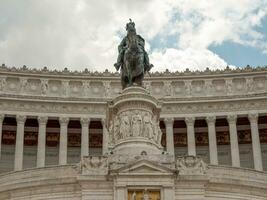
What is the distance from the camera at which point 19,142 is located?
63531 millimetres

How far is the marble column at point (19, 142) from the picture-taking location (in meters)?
62.1

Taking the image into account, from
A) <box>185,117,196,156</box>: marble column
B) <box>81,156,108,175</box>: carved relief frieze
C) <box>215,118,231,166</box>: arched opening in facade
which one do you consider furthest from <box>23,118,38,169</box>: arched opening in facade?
<box>81,156,108,175</box>: carved relief frieze

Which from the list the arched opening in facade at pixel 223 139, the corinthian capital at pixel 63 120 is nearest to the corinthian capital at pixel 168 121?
the arched opening in facade at pixel 223 139

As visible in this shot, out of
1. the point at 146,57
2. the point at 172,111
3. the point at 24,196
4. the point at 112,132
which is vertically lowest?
the point at 24,196

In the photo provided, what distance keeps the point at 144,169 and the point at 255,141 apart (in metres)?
34.6

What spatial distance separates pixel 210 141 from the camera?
65375 mm

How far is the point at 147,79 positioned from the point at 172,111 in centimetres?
428

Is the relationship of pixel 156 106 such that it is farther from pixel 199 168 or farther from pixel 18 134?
pixel 18 134

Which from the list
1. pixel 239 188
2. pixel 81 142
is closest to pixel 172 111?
pixel 81 142

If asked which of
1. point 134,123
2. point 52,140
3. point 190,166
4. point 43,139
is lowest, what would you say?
point 190,166

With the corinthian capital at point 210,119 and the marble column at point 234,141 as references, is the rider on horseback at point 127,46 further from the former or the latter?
the corinthian capital at point 210,119

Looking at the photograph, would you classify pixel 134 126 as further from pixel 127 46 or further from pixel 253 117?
pixel 253 117

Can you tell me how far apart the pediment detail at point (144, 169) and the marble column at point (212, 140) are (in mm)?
32506

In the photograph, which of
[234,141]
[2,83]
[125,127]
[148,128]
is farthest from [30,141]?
[148,128]
